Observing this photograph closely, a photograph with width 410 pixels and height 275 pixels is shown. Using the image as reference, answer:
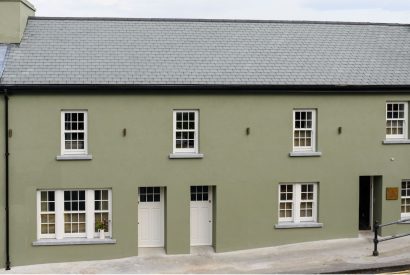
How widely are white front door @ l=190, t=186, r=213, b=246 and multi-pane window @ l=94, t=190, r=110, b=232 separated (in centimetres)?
312

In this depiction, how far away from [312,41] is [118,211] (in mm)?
10320

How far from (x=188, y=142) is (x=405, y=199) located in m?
8.71

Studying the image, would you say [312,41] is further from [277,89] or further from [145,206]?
[145,206]

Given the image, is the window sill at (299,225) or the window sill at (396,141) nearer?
the window sill at (299,225)

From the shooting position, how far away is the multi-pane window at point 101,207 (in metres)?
23.2

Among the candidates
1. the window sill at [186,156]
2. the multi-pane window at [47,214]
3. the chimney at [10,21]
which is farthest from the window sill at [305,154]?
the chimney at [10,21]

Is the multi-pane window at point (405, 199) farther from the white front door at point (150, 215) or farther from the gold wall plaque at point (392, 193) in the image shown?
the white front door at point (150, 215)

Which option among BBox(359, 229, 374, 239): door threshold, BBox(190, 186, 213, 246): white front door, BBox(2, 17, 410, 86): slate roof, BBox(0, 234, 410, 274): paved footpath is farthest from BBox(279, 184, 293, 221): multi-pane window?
BBox(2, 17, 410, 86): slate roof

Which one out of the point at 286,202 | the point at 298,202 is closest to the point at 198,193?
the point at 286,202

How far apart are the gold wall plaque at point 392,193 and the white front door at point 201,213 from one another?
669cm

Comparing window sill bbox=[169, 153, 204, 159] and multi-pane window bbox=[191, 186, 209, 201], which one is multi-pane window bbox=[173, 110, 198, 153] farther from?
multi-pane window bbox=[191, 186, 209, 201]

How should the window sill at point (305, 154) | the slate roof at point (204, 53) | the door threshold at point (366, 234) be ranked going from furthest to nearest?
the door threshold at point (366, 234), the window sill at point (305, 154), the slate roof at point (204, 53)

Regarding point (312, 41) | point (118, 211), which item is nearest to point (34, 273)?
point (118, 211)

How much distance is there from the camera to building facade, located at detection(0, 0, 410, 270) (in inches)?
896
